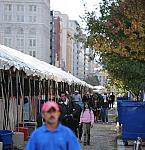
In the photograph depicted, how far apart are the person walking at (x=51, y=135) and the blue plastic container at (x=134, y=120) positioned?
10.6 meters

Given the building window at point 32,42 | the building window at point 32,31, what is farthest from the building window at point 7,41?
the building window at point 32,31

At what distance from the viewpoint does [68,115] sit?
1556 centimetres

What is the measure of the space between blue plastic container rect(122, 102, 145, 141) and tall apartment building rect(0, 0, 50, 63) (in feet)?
371

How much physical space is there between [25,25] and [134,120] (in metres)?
120

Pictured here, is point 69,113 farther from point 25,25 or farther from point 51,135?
point 25,25

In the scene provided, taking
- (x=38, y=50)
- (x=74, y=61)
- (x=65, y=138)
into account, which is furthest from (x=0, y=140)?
(x=74, y=61)

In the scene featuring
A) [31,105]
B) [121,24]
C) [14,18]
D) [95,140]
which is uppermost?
[14,18]

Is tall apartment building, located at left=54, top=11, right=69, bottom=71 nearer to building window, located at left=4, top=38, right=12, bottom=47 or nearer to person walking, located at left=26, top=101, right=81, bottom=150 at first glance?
building window, located at left=4, top=38, right=12, bottom=47

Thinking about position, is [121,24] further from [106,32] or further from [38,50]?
[38,50]

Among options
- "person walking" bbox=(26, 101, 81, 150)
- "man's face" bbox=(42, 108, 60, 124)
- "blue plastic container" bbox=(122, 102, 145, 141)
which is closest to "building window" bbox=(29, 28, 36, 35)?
"blue plastic container" bbox=(122, 102, 145, 141)

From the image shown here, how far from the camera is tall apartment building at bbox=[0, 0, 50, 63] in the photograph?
131 metres

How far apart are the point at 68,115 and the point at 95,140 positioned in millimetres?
4211

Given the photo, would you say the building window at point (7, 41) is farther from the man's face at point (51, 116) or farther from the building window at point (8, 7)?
the man's face at point (51, 116)

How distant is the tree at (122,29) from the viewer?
546 inches
